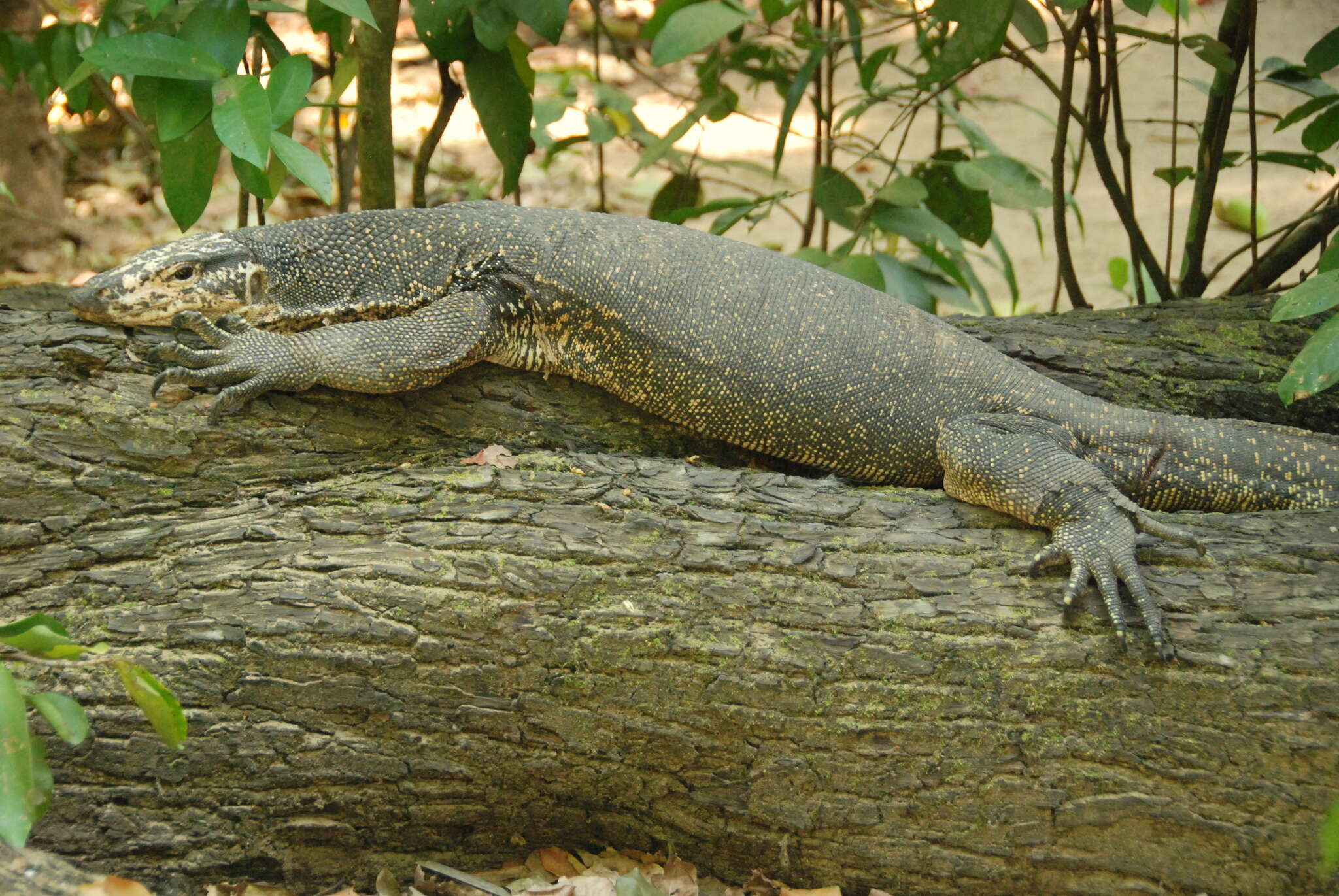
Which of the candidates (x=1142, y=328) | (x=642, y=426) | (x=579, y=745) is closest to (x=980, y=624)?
(x=579, y=745)

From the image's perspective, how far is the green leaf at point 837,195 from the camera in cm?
498

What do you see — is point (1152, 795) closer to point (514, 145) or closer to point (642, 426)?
point (642, 426)

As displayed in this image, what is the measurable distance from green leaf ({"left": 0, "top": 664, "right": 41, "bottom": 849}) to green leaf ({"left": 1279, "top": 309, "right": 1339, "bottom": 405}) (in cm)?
301

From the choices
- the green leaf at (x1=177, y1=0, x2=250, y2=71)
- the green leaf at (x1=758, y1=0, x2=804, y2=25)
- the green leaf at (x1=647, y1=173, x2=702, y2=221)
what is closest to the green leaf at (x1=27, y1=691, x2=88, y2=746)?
the green leaf at (x1=177, y1=0, x2=250, y2=71)

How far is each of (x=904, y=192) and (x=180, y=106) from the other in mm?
2871

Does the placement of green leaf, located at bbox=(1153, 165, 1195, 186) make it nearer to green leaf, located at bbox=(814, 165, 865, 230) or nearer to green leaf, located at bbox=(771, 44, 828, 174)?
green leaf, located at bbox=(814, 165, 865, 230)

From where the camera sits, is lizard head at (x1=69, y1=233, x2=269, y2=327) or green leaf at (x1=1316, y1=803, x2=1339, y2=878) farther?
lizard head at (x1=69, y1=233, x2=269, y2=327)

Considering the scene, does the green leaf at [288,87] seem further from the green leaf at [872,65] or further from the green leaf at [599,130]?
the green leaf at [872,65]

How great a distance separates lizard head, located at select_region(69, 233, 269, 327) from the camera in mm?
3256

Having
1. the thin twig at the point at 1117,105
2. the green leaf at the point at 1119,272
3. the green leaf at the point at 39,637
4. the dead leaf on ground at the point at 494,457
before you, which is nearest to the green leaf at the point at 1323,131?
the thin twig at the point at 1117,105

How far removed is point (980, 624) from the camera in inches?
106

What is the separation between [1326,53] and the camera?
391cm

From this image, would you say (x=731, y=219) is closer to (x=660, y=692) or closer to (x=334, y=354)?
(x=334, y=354)

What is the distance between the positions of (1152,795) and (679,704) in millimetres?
1175
